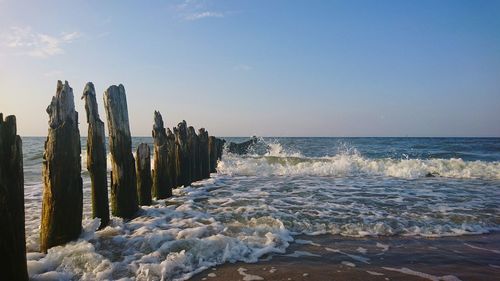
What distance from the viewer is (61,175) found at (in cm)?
550

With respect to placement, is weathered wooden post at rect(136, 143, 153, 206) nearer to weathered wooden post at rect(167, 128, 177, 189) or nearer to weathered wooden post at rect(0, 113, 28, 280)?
weathered wooden post at rect(167, 128, 177, 189)

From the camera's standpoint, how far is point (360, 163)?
21609 millimetres

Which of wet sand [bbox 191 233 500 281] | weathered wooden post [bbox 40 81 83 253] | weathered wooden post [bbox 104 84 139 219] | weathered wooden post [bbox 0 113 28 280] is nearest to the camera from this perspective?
weathered wooden post [bbox 0 113 28 280]

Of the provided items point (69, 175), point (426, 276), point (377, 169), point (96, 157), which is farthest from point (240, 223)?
point (377, 169)

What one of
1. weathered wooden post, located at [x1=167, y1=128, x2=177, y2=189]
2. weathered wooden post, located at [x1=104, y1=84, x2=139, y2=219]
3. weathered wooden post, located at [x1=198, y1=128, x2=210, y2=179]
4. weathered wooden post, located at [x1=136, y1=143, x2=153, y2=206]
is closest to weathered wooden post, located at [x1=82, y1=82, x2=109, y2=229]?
weathered wooden post, located at [x1=104, y1=84, x2=139, y2=219]

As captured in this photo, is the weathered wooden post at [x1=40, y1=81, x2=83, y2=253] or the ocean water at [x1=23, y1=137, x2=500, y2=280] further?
the weathered wooden post at [x1=40, y1=81, x2=83, y2=253]

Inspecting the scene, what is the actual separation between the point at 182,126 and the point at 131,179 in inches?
216

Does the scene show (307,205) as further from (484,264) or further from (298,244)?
(484,264)

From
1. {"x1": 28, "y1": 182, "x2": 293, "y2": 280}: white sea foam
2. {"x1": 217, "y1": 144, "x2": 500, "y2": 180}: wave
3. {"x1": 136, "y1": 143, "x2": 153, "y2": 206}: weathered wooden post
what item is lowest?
{"x1": 217, "y1": 144, "x2": 500, "y2": 180}: wave

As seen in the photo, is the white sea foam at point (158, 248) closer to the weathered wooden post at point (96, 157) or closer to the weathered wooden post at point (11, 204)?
the weathered wooden post at point (96, 157)

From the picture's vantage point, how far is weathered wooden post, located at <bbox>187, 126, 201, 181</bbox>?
1368cm

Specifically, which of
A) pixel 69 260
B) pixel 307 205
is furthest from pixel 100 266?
pixel 307 205

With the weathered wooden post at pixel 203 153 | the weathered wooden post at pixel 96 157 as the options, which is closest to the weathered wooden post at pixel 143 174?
the weathered wooden post at pixel 96 157

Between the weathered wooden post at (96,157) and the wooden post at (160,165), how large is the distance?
3197 mm
